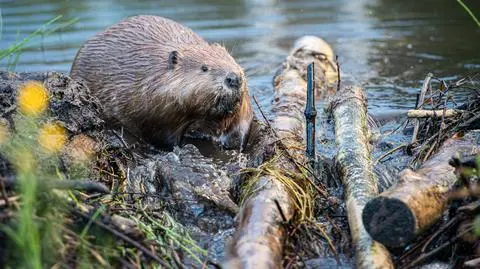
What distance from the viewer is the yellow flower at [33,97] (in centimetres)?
329

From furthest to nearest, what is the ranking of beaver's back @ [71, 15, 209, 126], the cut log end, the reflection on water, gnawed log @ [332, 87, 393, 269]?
the reflection on water
beaver's back @ [71, 15, 209, 126]
gnawed log @ [332, 87, 393, 269]
the cut log end

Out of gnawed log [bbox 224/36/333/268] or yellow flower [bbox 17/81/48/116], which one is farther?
yellow flower [bbox 17/81/48/116]

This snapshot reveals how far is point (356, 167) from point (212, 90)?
127cm

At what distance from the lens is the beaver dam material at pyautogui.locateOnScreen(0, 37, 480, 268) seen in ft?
7.34

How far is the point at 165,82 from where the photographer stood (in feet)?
15.1

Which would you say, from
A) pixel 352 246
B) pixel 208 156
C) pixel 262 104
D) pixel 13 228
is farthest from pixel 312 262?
pixel 262 104

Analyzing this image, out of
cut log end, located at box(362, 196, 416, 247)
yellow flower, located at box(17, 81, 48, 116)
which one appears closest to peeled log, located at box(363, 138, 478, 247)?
cut log end, located at box(362, 196, 416, 247)

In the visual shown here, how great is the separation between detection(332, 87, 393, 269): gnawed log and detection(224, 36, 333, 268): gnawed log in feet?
0.67

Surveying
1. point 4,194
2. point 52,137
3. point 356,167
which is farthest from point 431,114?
point 4,194

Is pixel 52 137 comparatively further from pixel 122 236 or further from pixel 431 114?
pixel 431 114

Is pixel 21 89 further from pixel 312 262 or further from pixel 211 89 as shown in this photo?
pixel 312 262

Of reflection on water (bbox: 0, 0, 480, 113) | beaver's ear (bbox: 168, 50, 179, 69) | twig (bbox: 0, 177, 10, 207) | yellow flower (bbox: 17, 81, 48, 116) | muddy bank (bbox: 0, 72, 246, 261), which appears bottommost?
reflection on water (bbox: 0, 0, 480, 113)

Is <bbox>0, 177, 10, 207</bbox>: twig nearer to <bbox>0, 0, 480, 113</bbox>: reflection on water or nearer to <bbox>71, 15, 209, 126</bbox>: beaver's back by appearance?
<bbox>71, 15, 209, 126</bbox>: beaver's back

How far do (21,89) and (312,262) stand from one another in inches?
64.7
